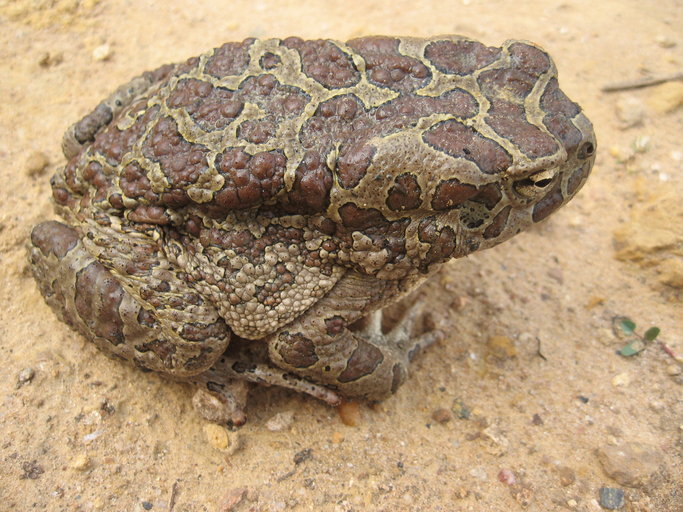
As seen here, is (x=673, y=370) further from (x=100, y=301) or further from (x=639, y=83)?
(x=100, y=301)

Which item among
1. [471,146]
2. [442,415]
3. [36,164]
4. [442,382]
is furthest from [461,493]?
[36,164]

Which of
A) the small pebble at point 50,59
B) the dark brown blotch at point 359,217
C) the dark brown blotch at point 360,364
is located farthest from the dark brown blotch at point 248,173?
the small pebble at point 50,59

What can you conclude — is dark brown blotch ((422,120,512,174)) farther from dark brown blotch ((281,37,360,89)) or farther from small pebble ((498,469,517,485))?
small pebble ((498,469,517,485))

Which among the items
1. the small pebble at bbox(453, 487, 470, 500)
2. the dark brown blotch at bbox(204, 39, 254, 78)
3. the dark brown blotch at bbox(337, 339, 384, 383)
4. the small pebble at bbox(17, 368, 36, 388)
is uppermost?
the dark brown blotch at bbox(204, 39, 254, 78)

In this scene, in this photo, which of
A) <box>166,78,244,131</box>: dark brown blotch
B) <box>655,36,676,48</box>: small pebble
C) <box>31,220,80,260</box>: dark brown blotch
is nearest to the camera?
<box>166,78,244,131</box>: dark brown blotch

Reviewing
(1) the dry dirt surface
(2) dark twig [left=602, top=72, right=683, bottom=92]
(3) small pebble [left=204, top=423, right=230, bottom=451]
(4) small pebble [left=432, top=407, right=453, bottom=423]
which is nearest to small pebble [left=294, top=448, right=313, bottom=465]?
(1) the dry dirt surface

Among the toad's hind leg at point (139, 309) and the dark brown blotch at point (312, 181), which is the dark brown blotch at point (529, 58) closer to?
the dark brown blotch at point (312, 181)

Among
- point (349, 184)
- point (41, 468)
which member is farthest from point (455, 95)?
point (41, 468)
